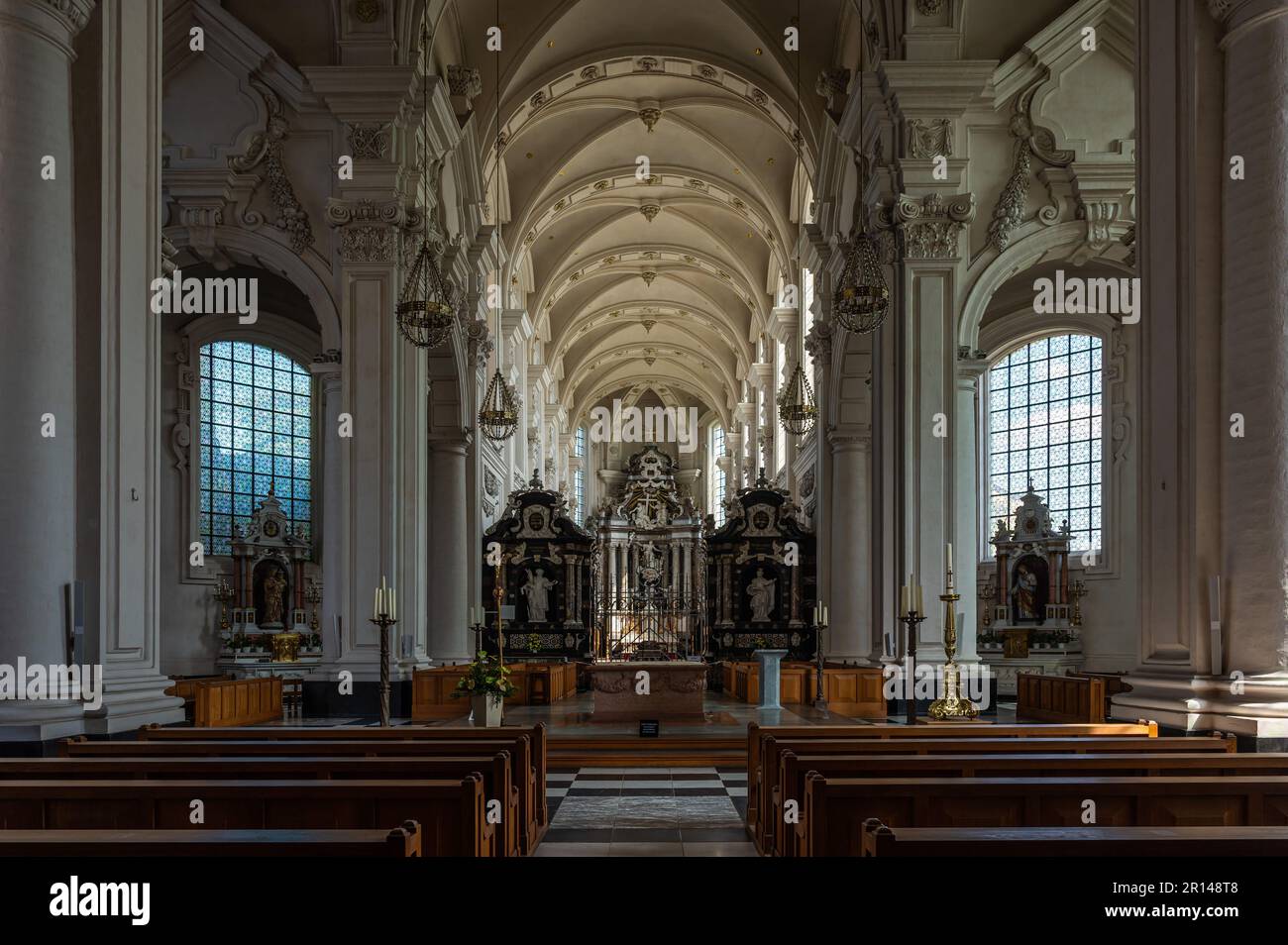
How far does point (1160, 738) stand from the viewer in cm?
657

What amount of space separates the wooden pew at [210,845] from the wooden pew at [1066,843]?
1.51 m

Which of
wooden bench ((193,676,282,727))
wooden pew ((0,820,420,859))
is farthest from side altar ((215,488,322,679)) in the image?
wooden pew ((0,820,420,859))

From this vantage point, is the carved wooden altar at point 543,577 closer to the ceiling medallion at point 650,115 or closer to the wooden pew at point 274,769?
the ceiling medallion at point 650,115

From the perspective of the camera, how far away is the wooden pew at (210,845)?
3.52 meters

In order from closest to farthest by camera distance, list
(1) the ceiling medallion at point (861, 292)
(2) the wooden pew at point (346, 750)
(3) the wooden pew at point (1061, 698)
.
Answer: (2) the wooden pew at point (346, 750) → (1) the ceiling medallion at point (861, 292) → (3) the wooden pew at point (1061, 698)

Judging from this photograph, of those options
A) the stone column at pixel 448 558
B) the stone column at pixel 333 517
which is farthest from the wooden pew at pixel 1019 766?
the stone column at pixel 448 558

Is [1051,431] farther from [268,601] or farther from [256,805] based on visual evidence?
[256,805]

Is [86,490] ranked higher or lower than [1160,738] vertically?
higher

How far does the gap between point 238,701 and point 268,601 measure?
7.08 meters

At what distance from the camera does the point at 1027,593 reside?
2114 cm

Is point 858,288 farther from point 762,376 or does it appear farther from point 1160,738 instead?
point 762,376

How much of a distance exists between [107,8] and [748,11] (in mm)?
15872

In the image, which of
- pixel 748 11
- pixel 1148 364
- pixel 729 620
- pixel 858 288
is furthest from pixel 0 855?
pixel 729 620

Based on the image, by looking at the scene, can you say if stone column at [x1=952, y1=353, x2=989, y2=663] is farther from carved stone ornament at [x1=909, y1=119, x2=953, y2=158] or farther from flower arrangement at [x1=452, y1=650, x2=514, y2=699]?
flower arrangement at [x1=452, y1=650, x2=514, y2=699]
